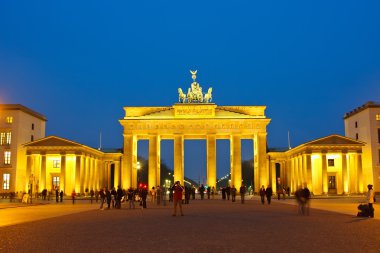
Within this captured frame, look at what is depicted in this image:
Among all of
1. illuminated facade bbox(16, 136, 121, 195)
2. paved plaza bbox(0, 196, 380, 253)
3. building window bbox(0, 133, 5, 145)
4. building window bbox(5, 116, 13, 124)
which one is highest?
building window bbox(5, 116, 13, 124)

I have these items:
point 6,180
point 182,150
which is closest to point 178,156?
point 182,150

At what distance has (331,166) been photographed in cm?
7812

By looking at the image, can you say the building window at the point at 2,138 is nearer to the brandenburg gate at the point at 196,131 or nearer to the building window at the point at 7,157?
the building window at the point at 7,157

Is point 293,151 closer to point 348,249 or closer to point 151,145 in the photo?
point 151,145

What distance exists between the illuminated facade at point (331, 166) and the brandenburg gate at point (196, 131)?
6.90m

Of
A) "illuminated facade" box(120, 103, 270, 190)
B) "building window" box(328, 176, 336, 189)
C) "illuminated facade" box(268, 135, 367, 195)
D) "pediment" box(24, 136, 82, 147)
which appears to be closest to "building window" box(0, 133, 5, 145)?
"pediment" box(24, 136, 82, 147)

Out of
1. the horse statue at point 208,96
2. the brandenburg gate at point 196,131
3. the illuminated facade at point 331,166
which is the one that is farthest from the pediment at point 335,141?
the horse statue at point 208,96

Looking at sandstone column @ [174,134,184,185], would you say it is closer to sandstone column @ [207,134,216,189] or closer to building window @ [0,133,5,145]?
sandstone column @ [207,134,216,189]

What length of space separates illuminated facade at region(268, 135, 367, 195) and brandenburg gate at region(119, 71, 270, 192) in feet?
22.6

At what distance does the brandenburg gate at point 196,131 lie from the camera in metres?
77.9

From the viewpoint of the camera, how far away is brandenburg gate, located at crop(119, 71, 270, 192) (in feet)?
256

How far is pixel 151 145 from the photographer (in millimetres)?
79250

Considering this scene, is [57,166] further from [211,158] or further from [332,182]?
[332,182]

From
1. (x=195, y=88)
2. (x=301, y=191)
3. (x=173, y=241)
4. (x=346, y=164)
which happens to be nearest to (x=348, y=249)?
(x=173, y=241)
